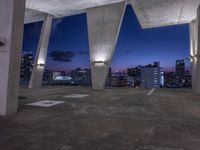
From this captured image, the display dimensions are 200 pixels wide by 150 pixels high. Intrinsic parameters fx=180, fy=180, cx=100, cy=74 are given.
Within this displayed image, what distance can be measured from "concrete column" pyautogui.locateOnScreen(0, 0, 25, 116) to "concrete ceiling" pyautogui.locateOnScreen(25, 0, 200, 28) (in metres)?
10.6

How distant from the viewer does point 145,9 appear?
15.3 m

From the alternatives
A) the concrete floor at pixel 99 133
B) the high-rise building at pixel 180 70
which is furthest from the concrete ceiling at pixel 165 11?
the high-rise building at pixel 180 70

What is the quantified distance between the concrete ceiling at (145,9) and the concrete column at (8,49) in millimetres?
10636

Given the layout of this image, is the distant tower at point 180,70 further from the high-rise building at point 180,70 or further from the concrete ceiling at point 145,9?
the concrete ceiling at point 145,9

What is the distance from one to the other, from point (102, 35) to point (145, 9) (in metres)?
4.24

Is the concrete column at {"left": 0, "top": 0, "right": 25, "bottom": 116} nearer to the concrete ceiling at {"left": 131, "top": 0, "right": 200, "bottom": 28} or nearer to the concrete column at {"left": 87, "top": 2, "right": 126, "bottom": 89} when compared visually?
the concrete column at {"left": 87, "top": 2, "right": 126, "bottom": 89}

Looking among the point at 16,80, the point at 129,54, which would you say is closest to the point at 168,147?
the point at 16,80

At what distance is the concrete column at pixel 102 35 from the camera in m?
15.6

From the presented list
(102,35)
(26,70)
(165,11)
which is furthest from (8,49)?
(26,70)

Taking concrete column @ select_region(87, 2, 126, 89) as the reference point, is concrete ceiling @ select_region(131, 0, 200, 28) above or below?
above

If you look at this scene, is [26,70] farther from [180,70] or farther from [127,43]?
[180,70]

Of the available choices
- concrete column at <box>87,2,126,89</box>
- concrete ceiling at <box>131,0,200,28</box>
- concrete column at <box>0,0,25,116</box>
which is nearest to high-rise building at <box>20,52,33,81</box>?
concrete column at <box>0,0,25,116</box>

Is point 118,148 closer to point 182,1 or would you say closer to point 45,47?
point 182,1

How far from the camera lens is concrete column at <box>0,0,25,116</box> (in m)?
5.50
